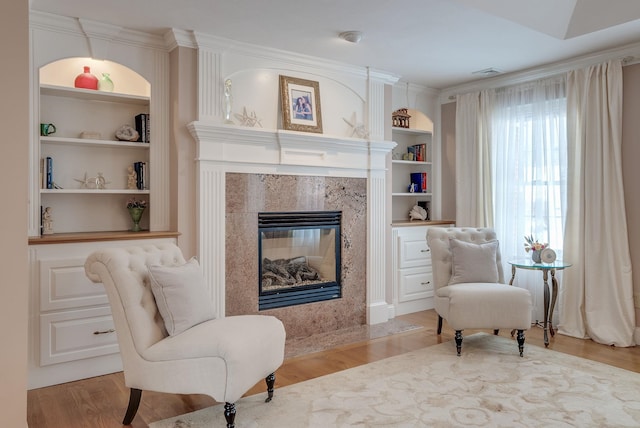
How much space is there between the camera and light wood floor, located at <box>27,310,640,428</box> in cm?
265

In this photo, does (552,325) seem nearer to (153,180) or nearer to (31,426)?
(153,180)

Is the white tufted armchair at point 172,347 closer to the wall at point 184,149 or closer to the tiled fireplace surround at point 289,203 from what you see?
the wall at point 184,149

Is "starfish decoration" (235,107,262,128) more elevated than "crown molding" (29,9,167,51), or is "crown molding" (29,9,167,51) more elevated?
"crown molding" (29,9,167,51)

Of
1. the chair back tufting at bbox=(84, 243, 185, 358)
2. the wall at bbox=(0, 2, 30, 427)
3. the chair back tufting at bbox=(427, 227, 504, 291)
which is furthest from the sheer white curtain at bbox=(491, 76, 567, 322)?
the wall at bbox=(0, 2, 30, 427)

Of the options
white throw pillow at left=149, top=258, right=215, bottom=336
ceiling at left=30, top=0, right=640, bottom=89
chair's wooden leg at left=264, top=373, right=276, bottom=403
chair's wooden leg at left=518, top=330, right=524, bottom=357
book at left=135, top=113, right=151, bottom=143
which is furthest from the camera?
book at left=135, top=113, right=151, bottom=143

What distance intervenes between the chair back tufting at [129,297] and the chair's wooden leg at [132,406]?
0.70 ft

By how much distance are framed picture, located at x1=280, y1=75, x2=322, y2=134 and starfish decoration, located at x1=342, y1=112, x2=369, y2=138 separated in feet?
1.29

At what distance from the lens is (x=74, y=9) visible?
3188 millimetres

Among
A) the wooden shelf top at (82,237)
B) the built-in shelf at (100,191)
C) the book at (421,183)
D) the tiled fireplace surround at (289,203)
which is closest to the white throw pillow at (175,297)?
the wooden shelf top at (82,237)

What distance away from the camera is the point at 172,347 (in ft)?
7.79

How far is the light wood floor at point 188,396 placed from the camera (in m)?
2.65

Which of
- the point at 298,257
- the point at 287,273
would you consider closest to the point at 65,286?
the point at 287,273

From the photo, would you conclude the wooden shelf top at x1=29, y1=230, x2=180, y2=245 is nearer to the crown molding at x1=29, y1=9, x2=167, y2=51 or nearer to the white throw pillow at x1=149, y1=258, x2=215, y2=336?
the white throw pillow at x1=149, y1=258, x2=215, y2=336

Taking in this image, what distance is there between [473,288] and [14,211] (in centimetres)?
308
